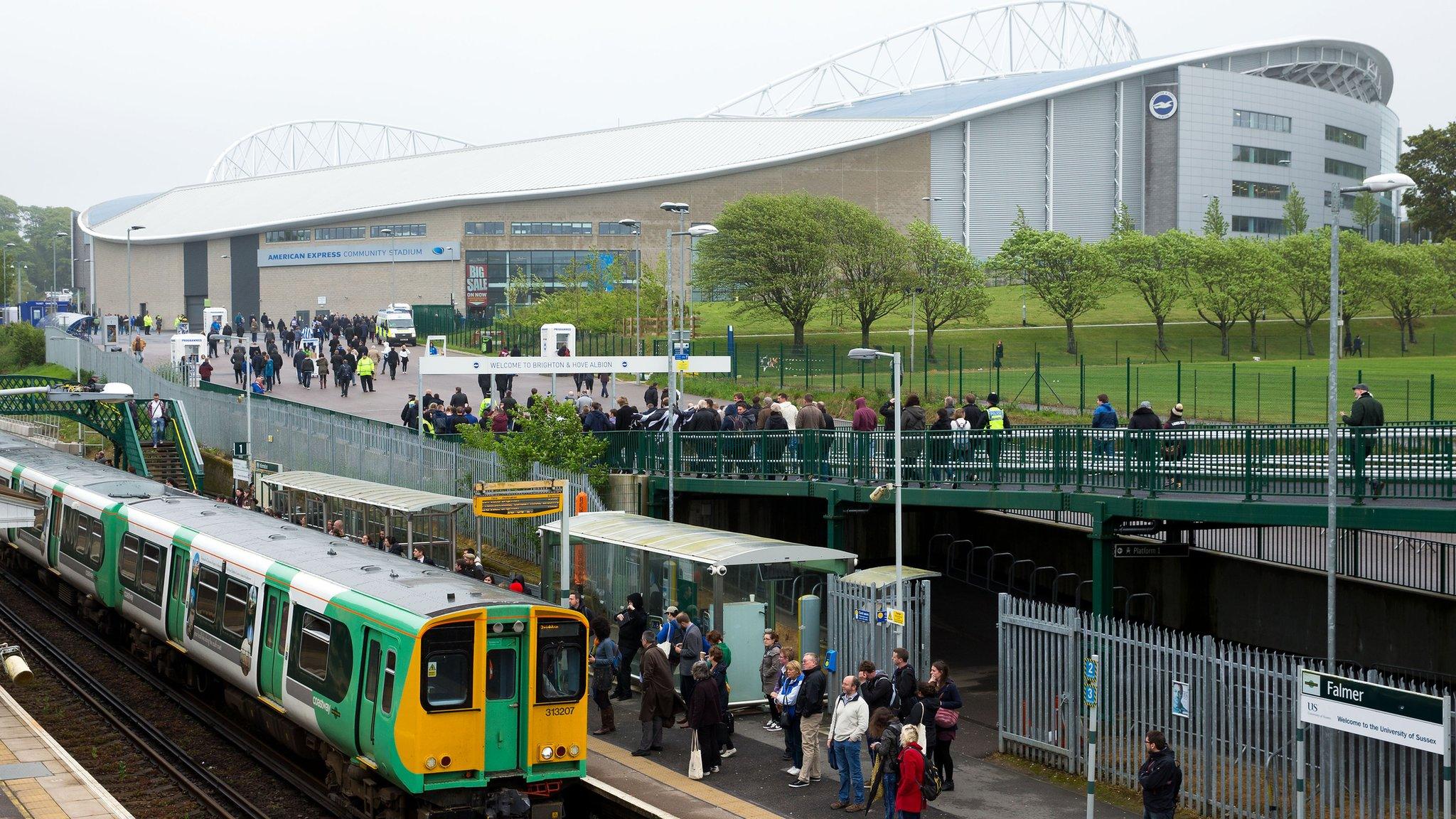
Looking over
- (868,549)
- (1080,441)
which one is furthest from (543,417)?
(1080,441)

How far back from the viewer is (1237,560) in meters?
25.8

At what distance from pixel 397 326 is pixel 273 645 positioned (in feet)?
194

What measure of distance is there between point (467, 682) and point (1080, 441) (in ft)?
→ 35.8

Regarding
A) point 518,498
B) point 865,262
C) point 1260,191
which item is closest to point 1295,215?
point 1260,191

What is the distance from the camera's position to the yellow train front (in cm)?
1407

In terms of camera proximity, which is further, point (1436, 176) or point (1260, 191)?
point (1260, 191)

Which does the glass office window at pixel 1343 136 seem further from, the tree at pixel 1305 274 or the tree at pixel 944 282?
the tree at pixel 944 282

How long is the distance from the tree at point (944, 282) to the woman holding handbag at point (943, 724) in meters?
50.2

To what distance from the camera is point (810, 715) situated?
1641 centimetres

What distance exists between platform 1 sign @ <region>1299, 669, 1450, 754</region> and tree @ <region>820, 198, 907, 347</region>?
54288 mm

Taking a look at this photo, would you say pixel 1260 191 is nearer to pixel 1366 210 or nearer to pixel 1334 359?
pixel 1366 210

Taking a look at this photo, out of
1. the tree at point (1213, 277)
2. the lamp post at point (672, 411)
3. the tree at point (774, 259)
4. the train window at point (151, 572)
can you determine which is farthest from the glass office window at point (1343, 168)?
the train window at point (151, 572)

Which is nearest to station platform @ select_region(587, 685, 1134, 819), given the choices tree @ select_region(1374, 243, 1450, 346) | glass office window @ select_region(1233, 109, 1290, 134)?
tree @ select_region(1374, 243, 1450, 346)

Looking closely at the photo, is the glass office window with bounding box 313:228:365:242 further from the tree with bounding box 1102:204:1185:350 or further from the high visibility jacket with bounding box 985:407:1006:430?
the high visibility jacket with bounding box 985:407:1006:430
